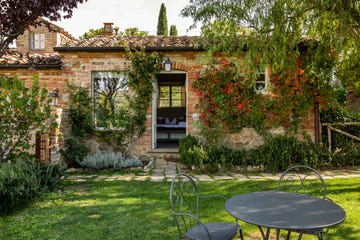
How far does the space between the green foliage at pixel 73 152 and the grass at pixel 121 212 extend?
1.72m

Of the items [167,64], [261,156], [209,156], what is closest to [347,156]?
[261,156]

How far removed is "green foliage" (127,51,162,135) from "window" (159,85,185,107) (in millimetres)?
4962

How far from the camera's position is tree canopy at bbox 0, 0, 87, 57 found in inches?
173

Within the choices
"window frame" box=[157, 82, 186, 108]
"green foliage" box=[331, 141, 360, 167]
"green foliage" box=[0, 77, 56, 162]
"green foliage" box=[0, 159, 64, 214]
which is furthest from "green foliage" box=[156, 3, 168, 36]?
"green foliage" box=[0, 159, 64, 214]

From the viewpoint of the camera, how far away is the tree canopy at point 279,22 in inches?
200

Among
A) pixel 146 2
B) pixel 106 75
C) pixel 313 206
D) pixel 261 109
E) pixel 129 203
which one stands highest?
pixel 146 2

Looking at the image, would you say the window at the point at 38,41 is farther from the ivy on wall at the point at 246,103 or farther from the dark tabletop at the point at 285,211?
the dark tabletop at the point at 285,211

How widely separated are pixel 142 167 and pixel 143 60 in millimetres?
2987

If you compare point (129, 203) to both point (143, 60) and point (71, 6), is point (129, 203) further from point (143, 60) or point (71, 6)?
point (143, 60)

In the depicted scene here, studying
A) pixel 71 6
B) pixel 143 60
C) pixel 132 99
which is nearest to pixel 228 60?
pixel 143 60

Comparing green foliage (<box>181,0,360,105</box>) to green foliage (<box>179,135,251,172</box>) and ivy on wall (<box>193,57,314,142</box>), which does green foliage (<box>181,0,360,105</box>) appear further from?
green foliage (<box>179,135,251,172</box>)

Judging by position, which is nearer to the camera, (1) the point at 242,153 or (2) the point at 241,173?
(2) the point at 241,173

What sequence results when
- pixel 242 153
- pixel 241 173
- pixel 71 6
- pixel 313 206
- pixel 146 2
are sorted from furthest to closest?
pixel 146 2, pixel 242 153, pixel 241 173, pixel 71 6, pixel 313 206

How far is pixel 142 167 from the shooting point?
25.1ft
